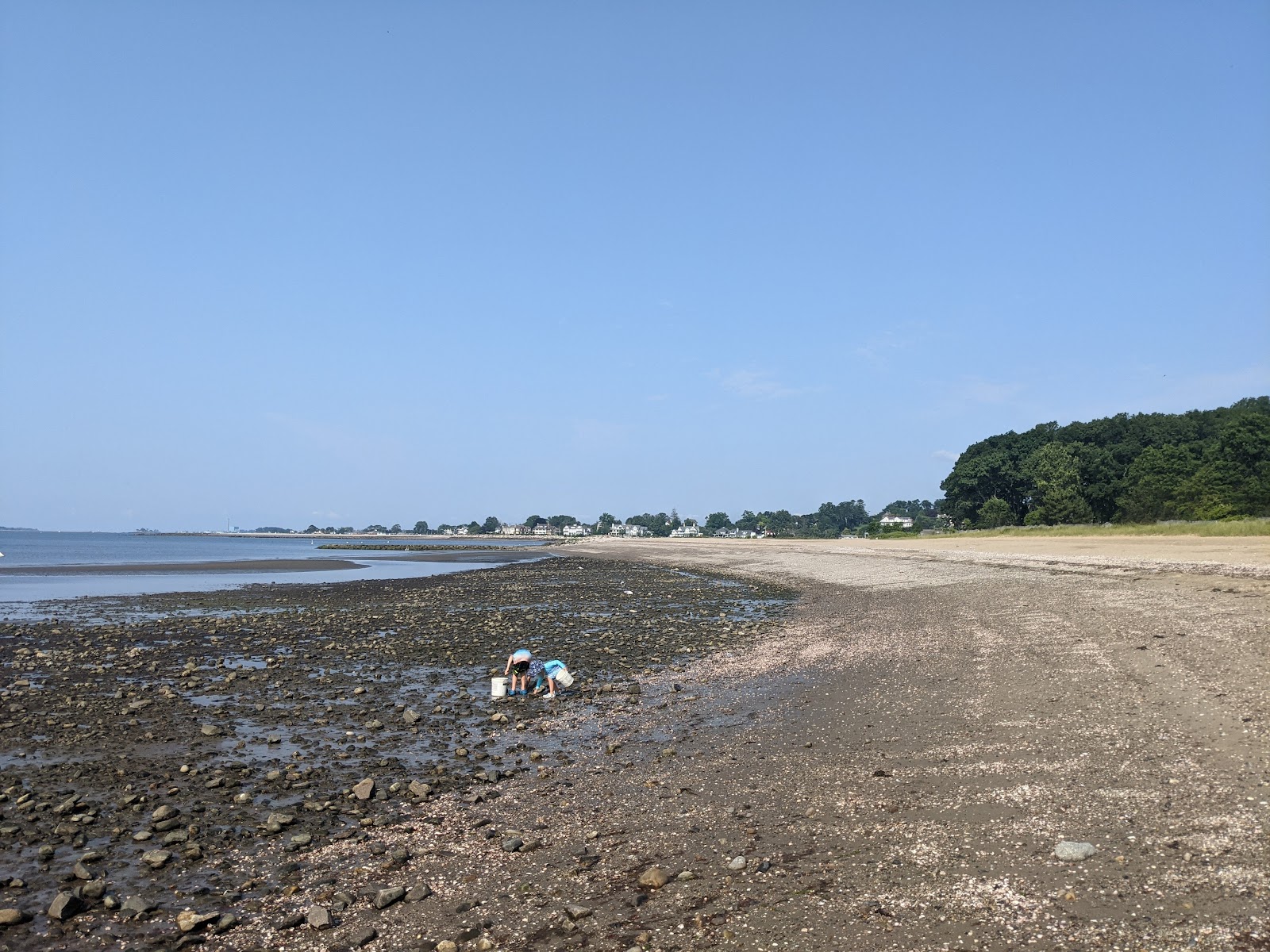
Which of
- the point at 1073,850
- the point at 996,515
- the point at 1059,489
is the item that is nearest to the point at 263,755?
the point at 1073,850

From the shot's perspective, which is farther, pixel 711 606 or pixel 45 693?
pixel 711 606

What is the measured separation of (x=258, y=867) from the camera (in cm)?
816

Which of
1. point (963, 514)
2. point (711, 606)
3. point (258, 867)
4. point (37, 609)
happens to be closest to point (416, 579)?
point (37, 609)

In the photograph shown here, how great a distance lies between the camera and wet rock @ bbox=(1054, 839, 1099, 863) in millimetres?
7133

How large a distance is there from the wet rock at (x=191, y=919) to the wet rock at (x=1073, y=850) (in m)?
7.79

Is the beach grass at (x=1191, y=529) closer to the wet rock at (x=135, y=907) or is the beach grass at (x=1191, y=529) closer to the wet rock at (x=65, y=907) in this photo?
the wet rock at (x=135, y=907)

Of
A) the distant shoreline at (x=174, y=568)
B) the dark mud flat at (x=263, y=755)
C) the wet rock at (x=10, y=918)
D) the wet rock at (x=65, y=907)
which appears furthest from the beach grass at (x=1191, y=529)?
the distant shoreline at (x=174, y=568)

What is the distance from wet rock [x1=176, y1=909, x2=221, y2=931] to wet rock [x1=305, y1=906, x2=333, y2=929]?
0.87m

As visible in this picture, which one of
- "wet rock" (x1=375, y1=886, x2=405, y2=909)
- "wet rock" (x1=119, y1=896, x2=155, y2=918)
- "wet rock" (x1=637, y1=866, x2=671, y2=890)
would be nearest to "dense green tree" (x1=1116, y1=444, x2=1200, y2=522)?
"wet rock" (x1=637, y1=866, x2=671, y2=890)

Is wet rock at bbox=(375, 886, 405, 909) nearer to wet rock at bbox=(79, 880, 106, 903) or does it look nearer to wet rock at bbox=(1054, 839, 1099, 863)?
wet rock at bbox=(79, 880, 106, 903)

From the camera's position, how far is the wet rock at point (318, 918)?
6.78 meters

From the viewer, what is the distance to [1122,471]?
354 ft

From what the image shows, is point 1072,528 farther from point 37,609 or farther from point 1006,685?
point 37,609

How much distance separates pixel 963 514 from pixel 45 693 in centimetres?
12650
